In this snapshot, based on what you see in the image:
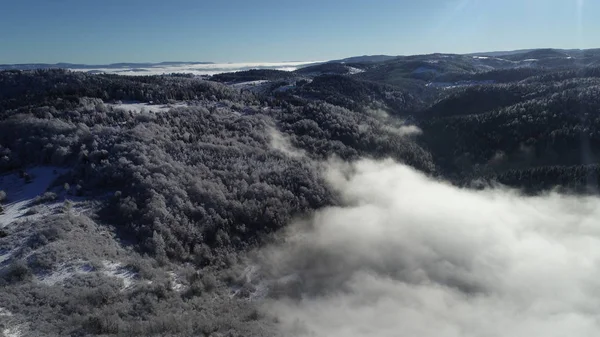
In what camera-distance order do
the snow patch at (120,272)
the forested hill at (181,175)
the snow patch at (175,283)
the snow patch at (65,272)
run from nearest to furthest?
the forested hill at (181,175)
the snow patch at (65,272)
the snow patch at (120,272)
the snow patch at (175,283)

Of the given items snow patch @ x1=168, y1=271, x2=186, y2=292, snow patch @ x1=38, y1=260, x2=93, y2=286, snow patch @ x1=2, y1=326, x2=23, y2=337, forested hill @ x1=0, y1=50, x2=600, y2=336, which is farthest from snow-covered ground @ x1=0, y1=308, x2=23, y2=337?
snow patch @ x1=168, y1=271, x2=186, y2=292

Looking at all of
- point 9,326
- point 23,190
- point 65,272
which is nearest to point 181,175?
point 23,190

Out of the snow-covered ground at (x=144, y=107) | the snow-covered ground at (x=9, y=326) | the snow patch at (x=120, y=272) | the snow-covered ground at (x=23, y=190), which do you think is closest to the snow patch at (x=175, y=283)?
the snow patch at (x=120, y=272)

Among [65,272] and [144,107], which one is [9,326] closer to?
[65,272]

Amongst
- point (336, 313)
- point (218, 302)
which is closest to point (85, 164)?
point (218, 302)

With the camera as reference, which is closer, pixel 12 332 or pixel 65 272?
pixel 12 332

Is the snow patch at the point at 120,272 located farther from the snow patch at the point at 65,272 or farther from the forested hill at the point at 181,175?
the snow patch at the point at 65,272

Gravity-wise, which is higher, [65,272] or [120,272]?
[65,272]
